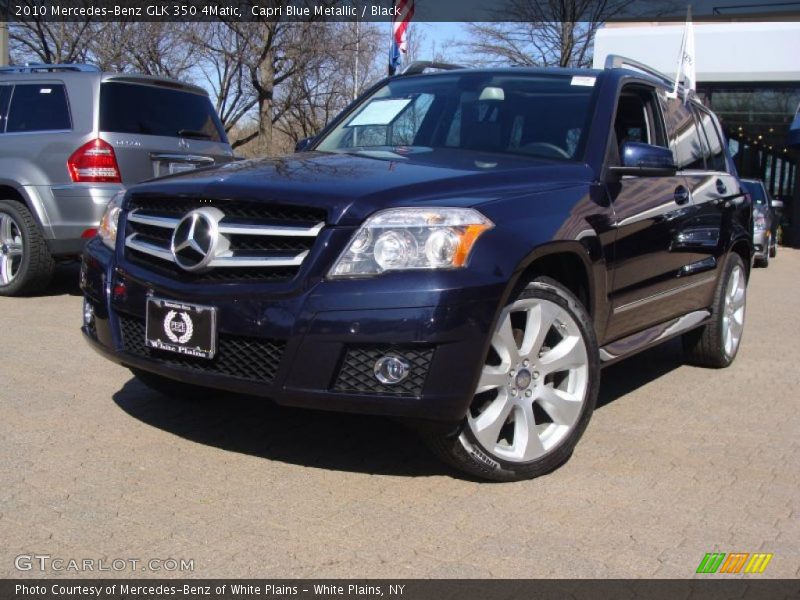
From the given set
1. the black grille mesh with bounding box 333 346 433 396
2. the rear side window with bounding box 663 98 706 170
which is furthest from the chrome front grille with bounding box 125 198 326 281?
the rear side window with bounding box 663 98 706 170

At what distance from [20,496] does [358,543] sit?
1335 mm

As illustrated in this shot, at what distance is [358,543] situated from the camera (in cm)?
325

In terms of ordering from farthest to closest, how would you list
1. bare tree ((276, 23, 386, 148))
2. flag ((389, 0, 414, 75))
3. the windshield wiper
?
bare tree ((276, 23, 386, 148))
flag ((389, 0, 414, 75))
the windshield wiper

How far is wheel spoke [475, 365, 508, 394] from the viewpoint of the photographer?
367 centimetres

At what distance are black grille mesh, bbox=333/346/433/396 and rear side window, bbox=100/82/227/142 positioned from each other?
5378mm

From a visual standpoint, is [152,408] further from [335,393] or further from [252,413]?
[335,393]

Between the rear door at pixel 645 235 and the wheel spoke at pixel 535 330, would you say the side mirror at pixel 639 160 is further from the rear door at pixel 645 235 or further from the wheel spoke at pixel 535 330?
the wheel spoke at pixel 535 330

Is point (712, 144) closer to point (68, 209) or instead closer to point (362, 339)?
point (362, 339)

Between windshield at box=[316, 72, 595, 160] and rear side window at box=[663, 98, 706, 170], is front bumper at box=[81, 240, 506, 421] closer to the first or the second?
windshield at box=[316, 72, 595, 160]

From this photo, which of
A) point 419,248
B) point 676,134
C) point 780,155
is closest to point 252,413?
point 419,248

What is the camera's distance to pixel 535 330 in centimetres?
388

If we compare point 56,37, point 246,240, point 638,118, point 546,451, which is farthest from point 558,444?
point 56,37

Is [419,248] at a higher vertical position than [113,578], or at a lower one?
higher

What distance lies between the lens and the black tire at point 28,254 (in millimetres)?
8125
